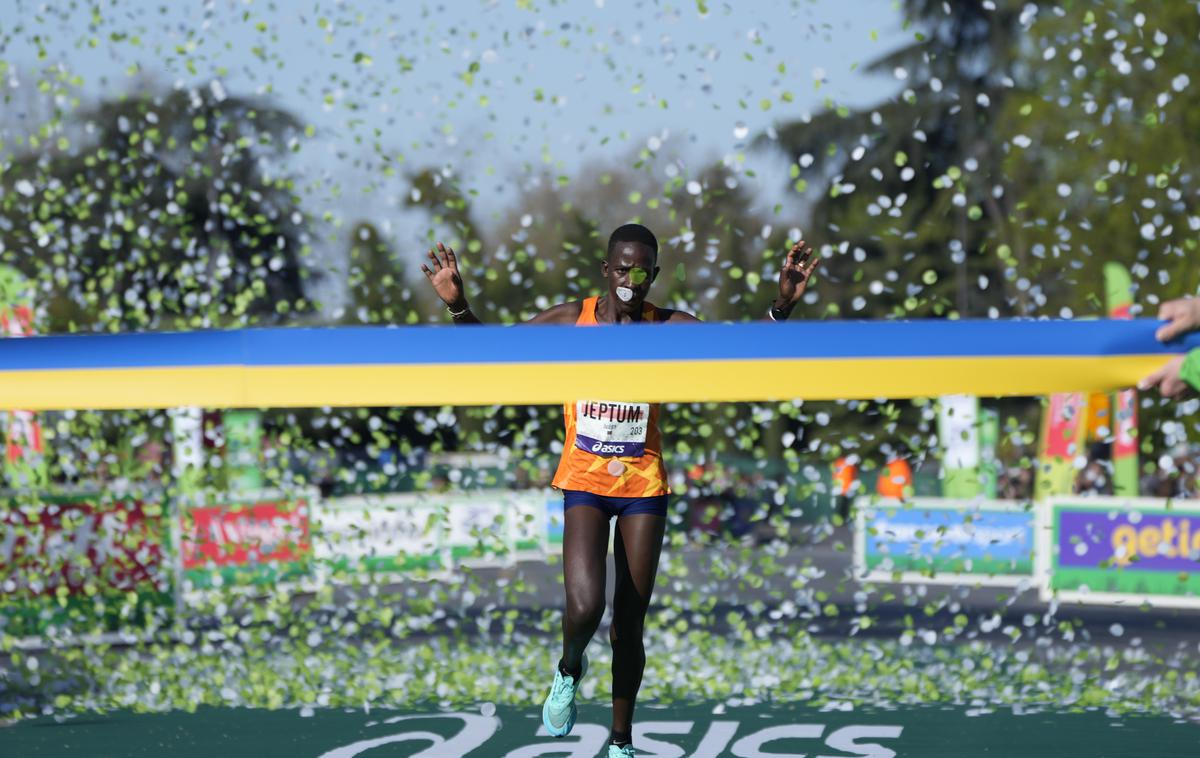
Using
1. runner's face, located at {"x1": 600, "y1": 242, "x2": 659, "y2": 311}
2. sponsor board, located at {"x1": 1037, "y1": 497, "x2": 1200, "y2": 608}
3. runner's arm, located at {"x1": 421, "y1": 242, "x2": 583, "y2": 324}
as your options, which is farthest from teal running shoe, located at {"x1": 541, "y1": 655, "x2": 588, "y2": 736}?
sponsor board, located at {"x1": 1037, "y1": 497, "x2": 1200, "y2": 608}

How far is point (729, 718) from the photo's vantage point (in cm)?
771

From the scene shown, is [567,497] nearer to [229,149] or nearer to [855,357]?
[855,357]

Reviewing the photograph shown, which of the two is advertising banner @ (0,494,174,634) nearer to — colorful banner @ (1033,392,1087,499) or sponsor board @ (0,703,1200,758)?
sponsor board @ (0,703,1200,758)

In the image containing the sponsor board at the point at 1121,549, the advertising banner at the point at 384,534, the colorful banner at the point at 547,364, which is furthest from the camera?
the advertising banner at the point at 384,534

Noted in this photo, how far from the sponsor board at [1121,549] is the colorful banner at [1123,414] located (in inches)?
19.0

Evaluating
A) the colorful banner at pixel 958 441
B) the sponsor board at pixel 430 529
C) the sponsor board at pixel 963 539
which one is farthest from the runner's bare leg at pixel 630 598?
the sponsor board at pixel 963 539

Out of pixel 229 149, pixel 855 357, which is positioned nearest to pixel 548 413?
pixel 229 149

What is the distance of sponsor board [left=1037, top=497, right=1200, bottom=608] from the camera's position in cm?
→ 1127

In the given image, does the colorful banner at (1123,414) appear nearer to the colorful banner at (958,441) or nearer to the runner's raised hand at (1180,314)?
the colorful banner at (958,441)

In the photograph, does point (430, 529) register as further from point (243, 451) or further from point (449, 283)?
point (449, 283)

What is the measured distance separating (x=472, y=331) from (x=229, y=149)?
580cm

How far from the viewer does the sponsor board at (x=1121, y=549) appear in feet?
37.0

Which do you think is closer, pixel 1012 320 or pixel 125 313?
pixel 1012 320

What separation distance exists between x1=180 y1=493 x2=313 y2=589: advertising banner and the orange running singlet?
16.6ft
